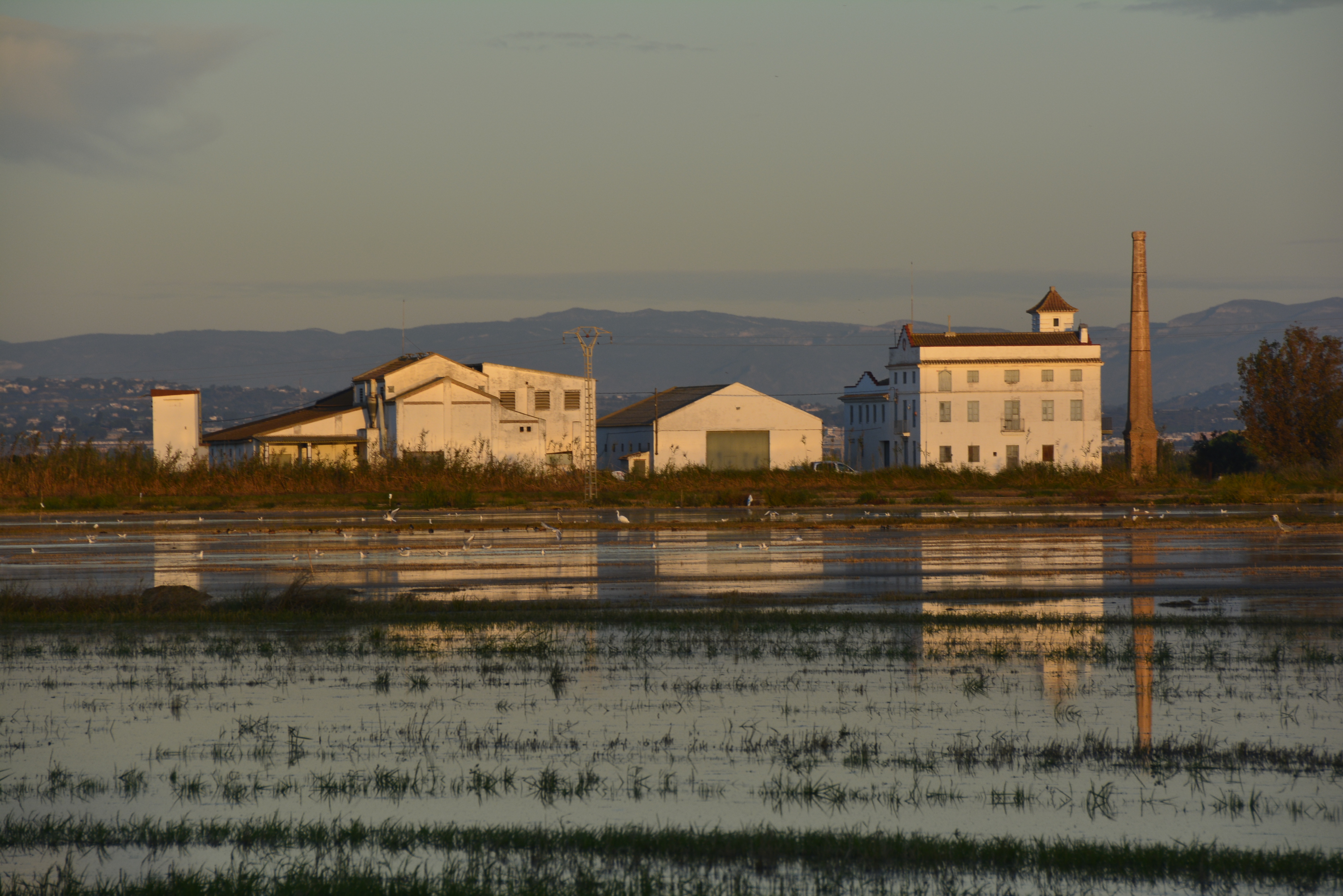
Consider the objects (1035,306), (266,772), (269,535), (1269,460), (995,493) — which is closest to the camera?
(266,772)

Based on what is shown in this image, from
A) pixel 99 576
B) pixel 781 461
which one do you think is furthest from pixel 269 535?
pixel 781 461

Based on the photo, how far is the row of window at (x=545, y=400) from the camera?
251ft

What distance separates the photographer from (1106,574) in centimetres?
2116

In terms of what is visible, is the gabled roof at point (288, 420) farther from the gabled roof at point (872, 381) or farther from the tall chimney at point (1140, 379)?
the tall chimney at point (1140, 379)

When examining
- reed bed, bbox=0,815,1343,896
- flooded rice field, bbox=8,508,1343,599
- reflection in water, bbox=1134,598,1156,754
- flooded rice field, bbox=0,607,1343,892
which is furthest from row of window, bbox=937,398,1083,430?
reed bed, bbox=0,815,1343,896

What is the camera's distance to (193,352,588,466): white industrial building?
68188 mm

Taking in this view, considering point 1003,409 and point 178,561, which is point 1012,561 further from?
point 1003,409

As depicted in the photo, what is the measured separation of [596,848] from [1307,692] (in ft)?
23.0

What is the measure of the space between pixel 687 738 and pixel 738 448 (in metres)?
73.2

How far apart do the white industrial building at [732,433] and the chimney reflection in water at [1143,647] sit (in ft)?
187

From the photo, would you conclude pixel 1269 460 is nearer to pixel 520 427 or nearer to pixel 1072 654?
pixel 520 427

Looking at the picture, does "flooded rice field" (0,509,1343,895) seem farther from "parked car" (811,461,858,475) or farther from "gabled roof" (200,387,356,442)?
"parked car" (811,461,858,475)

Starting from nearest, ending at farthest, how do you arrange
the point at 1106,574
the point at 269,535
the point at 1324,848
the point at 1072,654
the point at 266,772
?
the point at 1324,848 < the point at 266,772 < the point at 1072,654 < the point at 1106,574 < the point at 269,535

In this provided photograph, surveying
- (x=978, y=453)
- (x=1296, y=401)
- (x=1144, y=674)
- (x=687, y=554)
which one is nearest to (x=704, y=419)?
(x=978, y=453)
